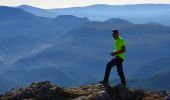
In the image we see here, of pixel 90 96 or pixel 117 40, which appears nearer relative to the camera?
pixel 90 96

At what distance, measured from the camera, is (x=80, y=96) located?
1000 inches

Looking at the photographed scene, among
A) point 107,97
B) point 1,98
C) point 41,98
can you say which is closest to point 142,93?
point 107,97

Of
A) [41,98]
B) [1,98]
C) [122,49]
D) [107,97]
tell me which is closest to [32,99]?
[41,98]

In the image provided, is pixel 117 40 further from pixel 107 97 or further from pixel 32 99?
pixel 32 99

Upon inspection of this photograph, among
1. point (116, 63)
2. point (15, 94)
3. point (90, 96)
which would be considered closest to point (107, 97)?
point (90, 96)

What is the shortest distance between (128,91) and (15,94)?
670 cm

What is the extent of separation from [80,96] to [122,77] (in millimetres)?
2932

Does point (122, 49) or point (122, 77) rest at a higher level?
point (122, 49)

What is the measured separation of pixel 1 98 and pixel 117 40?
7.73 m

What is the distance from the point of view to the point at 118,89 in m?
24.7

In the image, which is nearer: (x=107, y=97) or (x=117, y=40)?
(x=107, y=97)

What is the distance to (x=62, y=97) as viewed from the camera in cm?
2552

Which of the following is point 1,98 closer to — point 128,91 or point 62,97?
point 62,97

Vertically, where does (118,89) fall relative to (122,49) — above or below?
below
